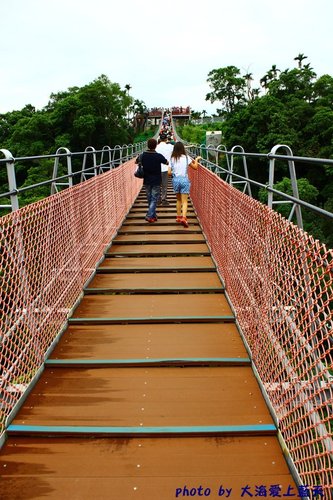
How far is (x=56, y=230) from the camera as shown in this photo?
3.63 metres

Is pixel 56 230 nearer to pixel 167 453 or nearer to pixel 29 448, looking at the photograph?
pixel 29 448

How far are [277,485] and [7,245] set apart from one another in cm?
208

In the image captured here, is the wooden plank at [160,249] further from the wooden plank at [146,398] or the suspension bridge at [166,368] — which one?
the wooden plank at [146,398]

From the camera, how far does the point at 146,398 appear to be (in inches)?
111

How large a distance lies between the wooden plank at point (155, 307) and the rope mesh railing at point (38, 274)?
0.23 meters

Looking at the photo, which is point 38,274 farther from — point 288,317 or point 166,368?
point 288,317

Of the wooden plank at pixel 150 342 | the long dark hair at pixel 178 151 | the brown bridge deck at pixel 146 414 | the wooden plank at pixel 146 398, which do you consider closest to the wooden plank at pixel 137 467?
the brown bridge deck at pixel 146 414

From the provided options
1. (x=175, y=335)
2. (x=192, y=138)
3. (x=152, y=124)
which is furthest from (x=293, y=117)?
(x=152, y=124)

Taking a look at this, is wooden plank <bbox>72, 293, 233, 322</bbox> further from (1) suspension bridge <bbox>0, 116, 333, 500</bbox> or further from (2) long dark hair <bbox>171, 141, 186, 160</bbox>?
(2) long dark hair <bbox>171, 141, 186, 160</bbox>

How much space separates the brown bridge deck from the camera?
7.12 ft

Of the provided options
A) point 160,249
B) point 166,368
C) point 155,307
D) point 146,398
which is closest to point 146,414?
point 146,398

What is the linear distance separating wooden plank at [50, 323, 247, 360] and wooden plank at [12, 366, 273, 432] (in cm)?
18

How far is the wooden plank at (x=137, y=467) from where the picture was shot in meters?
2.12

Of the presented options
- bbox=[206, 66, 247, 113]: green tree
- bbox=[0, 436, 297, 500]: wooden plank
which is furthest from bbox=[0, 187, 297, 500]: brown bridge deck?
bbox=[206, 66, 247, 113]: green tree
